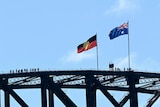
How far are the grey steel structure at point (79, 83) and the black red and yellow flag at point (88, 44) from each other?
473cm

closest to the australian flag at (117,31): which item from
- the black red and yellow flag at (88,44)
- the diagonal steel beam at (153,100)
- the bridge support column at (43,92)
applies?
the black red and yellow flag at (88,44)

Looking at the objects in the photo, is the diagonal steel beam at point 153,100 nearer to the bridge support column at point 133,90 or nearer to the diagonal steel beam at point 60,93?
the bridge support column at point 133,90

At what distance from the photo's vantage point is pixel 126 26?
142 meters

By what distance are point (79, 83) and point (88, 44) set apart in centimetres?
936

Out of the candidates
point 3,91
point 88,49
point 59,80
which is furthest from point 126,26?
point 3,91

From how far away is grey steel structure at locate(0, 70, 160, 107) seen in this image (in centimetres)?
14388

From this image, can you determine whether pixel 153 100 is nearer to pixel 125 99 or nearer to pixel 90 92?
pixel 125 99

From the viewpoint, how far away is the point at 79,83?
5886 inches

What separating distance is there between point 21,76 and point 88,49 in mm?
14606

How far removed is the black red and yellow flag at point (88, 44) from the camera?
144625 millimetres

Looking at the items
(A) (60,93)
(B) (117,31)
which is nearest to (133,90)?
(B) (117,31)

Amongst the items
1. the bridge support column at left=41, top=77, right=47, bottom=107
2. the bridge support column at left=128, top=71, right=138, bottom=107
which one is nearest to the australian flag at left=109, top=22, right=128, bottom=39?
the bridge support column at left=128, top=71, right=138, bottom=107

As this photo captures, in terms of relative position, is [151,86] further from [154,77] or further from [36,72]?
[36,72]

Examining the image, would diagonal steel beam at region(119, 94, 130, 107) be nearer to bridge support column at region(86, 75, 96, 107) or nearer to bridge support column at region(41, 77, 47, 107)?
bridge support column at region(86, 75, 96, 107)
